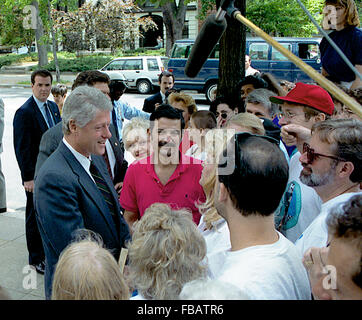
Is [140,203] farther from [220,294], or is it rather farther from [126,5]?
[126,5]

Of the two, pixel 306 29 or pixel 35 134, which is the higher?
pixel 306 29

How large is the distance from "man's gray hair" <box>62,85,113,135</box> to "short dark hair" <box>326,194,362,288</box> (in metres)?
1.59

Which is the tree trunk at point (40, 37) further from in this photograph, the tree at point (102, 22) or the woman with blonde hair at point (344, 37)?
the woman with blonde hair at point (344, 37)

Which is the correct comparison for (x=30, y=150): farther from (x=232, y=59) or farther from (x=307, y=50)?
(x=307, y=50)

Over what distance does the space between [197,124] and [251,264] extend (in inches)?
101

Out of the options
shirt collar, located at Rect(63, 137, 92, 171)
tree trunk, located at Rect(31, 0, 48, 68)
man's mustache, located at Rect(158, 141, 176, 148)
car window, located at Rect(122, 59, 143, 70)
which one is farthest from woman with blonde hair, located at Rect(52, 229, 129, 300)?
tree trunk, located at Rect(31, 0, 48, 68)

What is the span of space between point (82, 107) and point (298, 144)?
1568mm

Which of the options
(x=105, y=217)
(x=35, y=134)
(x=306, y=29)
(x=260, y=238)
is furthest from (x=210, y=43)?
(x=306, y=29)

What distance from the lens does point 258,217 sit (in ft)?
5.87

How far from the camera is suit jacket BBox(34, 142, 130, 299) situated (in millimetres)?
2275

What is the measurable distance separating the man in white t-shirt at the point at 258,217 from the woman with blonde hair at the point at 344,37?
226 centimetres

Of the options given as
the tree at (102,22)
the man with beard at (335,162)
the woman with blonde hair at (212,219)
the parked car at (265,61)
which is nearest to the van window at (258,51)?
the parked car at (265,61)

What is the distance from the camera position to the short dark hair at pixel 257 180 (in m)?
1.77

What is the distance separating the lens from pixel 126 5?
30.2m
